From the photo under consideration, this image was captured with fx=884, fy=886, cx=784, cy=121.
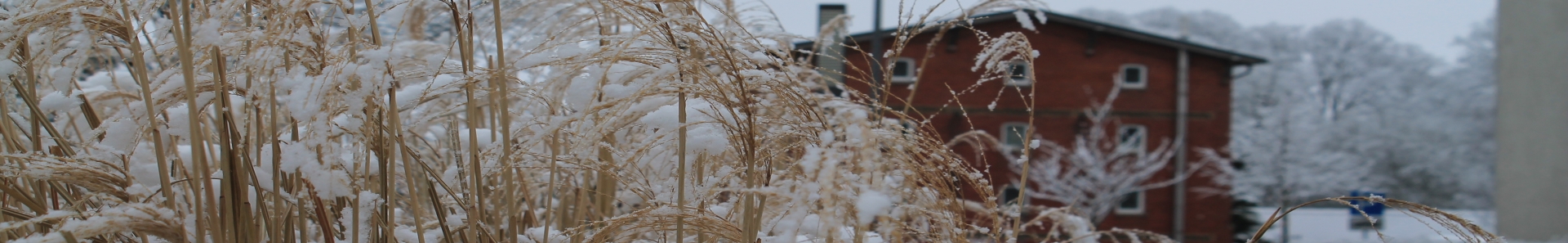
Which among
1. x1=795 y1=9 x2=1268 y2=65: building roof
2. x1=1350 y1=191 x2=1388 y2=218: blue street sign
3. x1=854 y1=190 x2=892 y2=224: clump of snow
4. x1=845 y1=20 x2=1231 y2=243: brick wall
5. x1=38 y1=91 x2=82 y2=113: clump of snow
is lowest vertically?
x1=1350 y1=191 x2=1388 y2=218: blue street sign

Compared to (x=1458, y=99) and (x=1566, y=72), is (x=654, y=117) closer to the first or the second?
(x=1566, y=72)

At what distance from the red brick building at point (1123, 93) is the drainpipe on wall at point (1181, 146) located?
0.15 feet

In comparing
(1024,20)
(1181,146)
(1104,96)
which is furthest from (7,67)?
(1181,146)

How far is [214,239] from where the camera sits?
86 centimetres

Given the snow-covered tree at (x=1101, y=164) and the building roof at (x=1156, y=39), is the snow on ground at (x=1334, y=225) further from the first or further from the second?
the building roof at (x=1156, y=39)

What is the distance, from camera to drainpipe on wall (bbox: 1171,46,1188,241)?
1438cm

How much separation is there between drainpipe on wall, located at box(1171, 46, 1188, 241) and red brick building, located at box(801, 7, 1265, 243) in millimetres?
47

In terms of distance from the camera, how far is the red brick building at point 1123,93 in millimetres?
13938

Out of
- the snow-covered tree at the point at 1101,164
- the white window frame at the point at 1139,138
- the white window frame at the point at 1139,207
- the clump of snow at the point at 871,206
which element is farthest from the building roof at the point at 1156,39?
the clump of snow at the point at 871,206

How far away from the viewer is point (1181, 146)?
14883 millimetres

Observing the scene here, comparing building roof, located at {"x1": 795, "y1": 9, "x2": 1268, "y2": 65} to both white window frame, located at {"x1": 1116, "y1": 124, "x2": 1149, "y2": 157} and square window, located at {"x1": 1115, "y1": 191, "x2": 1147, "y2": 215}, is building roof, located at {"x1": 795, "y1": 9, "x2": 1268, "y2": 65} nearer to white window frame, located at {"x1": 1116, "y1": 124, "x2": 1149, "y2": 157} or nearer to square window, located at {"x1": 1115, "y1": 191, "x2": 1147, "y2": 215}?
white window frame, located at {"x1": 1116, "y1": 124, "x2": 1149, "y2": 157}

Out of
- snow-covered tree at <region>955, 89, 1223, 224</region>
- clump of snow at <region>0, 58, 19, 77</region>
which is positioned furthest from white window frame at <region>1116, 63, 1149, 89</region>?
clump of snow at <region>0, 58, 19, 77</region>

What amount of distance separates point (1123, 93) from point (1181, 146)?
1374mm

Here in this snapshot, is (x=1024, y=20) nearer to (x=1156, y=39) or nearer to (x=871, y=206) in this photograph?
(x=871, y=206)
